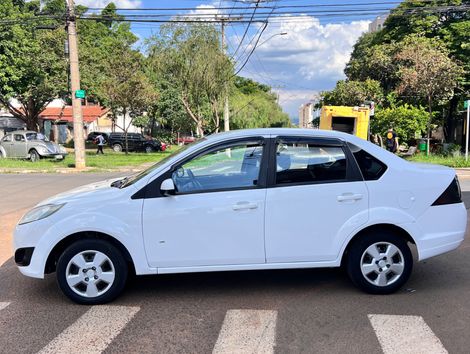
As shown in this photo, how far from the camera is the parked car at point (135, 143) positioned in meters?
37.9

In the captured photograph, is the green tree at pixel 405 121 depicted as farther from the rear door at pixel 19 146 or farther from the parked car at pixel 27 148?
the rear door at pixel 19 146

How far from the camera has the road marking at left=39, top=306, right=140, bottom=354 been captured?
3699 mm

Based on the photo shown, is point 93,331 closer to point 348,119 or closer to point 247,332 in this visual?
point 247,332

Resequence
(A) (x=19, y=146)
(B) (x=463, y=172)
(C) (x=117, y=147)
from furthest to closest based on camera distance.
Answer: (C) (x=117, y=147) → (A) (x=19, y=146) → (B) (x=463, y=172)

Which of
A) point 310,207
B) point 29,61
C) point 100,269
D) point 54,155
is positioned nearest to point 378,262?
point 310,207

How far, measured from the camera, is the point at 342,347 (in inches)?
145

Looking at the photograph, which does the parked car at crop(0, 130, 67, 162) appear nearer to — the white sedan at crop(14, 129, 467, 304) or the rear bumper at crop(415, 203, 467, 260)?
the white sedan at crop(14, 129, 467, 304)

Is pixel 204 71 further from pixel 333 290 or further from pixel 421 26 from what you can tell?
pixel 333 290

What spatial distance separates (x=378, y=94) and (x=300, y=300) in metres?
30.5

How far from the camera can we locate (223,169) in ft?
15.6

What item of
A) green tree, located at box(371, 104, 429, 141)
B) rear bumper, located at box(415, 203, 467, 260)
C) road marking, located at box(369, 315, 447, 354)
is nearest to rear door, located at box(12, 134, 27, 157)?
green tree, located at box(371, 104, 429, 141)

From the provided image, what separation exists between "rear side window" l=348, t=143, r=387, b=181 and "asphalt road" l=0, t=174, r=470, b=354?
121 cm

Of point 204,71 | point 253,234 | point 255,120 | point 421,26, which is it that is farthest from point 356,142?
point 255,120

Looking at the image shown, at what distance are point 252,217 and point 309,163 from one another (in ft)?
2.67
